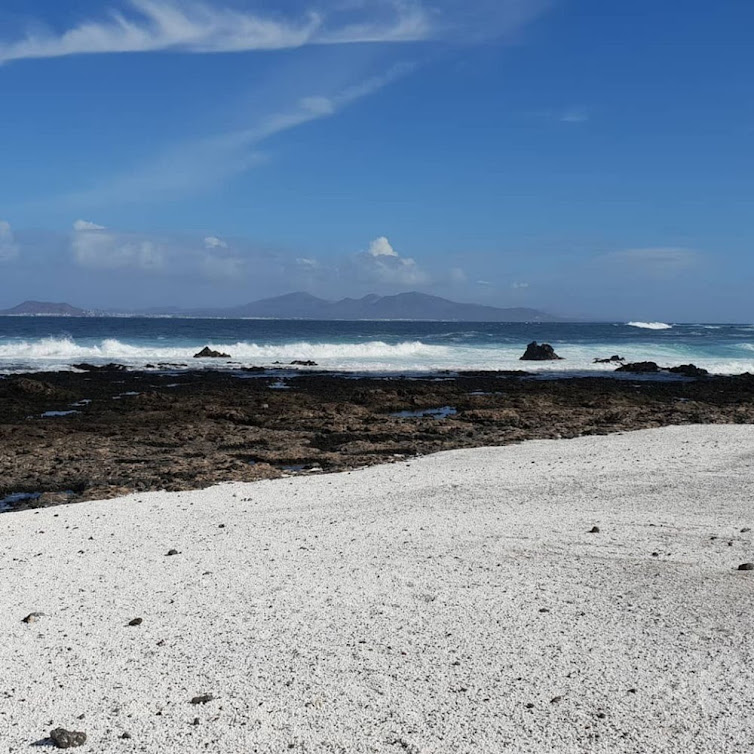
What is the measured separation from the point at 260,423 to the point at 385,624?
11121 mm

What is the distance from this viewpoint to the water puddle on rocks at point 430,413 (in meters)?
17.3

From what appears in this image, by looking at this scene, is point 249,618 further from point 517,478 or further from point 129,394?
point 129,394

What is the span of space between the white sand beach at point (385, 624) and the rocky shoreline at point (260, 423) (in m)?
2.08

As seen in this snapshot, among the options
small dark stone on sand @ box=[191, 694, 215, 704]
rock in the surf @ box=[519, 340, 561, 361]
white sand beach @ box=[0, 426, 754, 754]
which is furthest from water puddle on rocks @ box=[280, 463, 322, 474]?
rock in the surf @ box=[519, 340, 561, 361]

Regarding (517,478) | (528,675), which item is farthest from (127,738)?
(517,478)

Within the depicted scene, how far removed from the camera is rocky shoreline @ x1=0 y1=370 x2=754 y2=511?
10648mm

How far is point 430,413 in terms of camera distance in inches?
713

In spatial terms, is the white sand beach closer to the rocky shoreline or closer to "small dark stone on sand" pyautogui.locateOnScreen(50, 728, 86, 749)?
"small dark stone on sand" pyautogui.locateOnScreen(50, 728, 86, 749)

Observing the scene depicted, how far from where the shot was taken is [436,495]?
8891 millimetres

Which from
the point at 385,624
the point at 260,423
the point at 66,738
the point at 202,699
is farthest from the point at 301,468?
the point at 66,738

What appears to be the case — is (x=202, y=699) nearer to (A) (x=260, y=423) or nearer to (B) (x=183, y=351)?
(A) (x=260, y=423)

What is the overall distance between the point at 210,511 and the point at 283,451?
4150 millimetres

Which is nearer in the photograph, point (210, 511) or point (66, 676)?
point (66, 676)

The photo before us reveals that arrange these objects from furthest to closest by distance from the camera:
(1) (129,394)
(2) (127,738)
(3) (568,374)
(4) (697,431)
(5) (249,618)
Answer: (3) (568,374), (1) (129,394), (4) (697,431), (5) (249,618), (2) (127,738)
